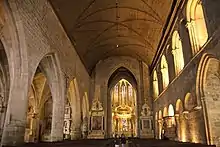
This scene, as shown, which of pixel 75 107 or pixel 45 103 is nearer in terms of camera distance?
pixel 75 107

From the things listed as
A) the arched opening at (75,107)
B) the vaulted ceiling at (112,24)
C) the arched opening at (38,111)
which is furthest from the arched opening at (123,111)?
the arched opening at (75,107)

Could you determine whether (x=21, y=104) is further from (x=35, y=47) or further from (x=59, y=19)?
(x=59, y=19)

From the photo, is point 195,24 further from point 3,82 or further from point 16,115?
point 3,82

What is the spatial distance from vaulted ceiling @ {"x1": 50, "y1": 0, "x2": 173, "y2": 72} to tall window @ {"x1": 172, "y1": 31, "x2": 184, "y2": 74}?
1586mm

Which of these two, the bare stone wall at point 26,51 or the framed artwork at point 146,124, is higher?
the bare stone wall at point 26,51

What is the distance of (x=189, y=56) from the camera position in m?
9.10

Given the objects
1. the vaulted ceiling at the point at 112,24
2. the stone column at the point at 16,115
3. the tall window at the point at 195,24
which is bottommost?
the stone column at the point at 16,115

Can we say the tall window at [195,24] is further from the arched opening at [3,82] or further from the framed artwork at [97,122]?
the framed artwork at [97,122]

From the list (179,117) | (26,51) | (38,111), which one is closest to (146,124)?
(179,117)

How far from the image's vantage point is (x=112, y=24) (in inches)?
579

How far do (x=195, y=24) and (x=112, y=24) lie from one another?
706 cm

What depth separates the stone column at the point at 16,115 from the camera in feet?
22.0

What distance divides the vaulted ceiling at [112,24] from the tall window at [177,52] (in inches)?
→ 62.4

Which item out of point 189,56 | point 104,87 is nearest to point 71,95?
point 104,87
